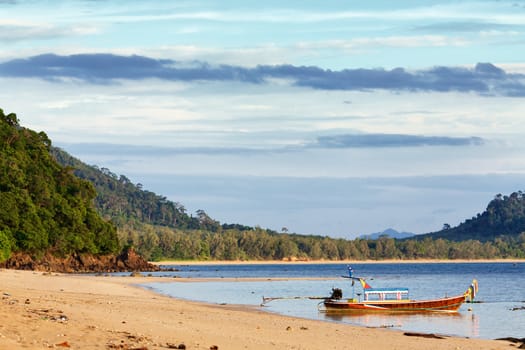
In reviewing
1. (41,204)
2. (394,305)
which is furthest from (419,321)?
(41,204)

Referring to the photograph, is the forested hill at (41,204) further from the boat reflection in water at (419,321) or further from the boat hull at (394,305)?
the boat reflection in water at (419,321)

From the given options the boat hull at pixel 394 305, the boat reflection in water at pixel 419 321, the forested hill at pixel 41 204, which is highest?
the forested hill at pixel 41 204

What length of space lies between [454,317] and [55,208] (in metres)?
80.6

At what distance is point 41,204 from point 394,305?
76.6 meters

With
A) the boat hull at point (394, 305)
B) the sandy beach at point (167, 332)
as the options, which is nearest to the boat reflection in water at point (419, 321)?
the boat hull at point (394, 305)

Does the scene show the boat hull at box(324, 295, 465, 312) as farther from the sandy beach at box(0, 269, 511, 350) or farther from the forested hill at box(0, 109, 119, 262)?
the forested hill at box(0, 109, 119, 262)

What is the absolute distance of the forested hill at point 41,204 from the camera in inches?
4141

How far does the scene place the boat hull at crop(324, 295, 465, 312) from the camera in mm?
50981

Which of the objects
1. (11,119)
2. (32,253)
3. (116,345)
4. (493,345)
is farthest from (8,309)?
(11,119)

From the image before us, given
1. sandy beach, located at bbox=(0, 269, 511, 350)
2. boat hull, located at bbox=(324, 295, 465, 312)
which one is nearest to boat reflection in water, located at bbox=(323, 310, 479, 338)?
boat hull, located at bbox=(324, 295, 465, 312)

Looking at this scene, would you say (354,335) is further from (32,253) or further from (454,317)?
(32,253)

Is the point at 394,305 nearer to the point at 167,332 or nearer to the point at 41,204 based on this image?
the point at 167,332

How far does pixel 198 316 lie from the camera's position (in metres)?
36.7

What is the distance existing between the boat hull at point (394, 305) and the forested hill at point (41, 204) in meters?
54.6
